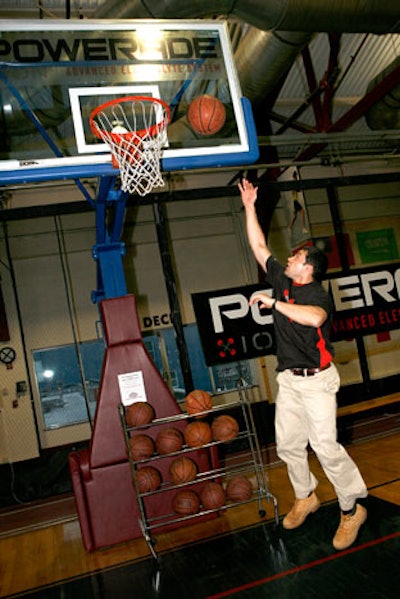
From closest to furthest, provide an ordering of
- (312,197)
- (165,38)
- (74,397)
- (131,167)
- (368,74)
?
(131,167), (165,38), (368,74), (74,397), (312,197)

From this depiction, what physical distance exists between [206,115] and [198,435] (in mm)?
2638

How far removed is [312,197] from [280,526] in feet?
26.7

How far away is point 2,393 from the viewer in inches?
323

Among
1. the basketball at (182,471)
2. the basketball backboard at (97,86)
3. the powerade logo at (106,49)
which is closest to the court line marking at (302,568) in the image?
the basketball at (182,471)

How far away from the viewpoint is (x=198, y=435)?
395 centimetres

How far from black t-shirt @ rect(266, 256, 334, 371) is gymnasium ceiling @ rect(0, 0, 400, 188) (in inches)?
99.9

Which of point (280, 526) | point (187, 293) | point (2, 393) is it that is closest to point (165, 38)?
point (280, 526)

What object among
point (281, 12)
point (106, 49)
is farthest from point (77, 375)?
point (281, 12)

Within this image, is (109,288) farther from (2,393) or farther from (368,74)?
(368,74)

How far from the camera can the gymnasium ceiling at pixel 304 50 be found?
4180 millimetres

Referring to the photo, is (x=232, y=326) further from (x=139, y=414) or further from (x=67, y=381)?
(x=139, y=414)

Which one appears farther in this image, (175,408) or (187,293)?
(187,293)

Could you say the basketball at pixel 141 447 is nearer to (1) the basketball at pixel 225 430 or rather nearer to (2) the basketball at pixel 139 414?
(2) the basketball at pixel 139 414

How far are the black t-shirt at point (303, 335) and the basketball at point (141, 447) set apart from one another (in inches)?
51.3
